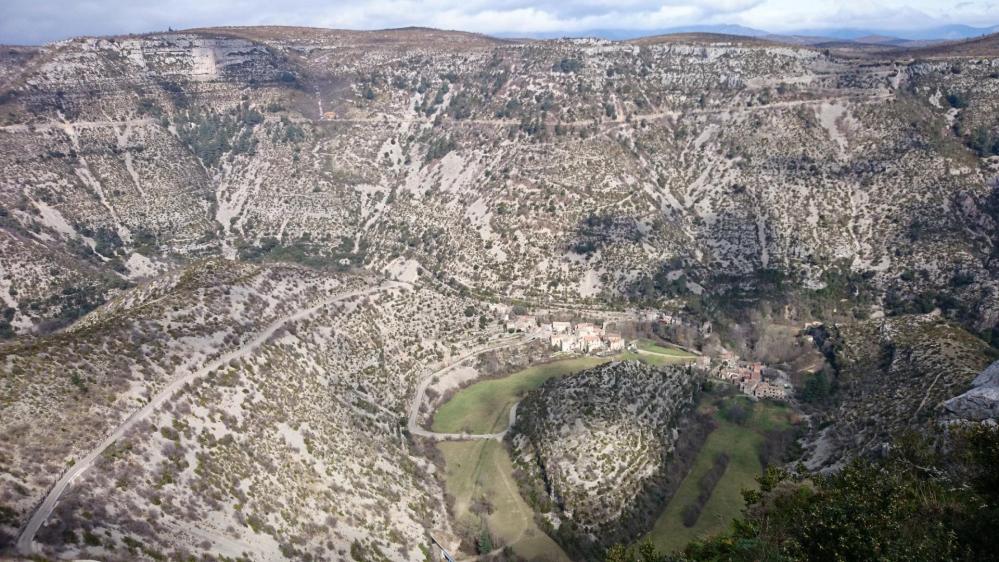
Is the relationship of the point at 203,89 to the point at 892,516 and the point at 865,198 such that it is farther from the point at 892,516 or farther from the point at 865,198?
the point at 892,516

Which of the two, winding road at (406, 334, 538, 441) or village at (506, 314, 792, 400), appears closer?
winding road at (406, 334, 538, 441)

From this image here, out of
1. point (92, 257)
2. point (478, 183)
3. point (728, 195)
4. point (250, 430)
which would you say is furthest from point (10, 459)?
point (728, 195)

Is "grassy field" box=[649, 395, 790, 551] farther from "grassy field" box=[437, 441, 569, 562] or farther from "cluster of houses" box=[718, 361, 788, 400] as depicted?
"grassy field" box=[437, 441, 569, 562]

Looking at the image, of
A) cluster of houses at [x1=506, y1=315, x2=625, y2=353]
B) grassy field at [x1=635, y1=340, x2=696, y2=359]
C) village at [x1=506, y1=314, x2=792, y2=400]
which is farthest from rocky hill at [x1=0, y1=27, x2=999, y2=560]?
grassy field at [x1=635, y1=340, x2=696, y2=359]

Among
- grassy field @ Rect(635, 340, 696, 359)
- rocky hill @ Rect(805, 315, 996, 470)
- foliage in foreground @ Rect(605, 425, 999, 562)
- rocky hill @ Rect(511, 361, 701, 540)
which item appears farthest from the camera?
grassy field @ Rect(635, 340, 696, 359)

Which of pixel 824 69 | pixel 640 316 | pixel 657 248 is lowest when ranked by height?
pixel 640 316

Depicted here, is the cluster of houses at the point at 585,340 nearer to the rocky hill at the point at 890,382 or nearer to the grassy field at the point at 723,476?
the grassy field at the point at 723,476
